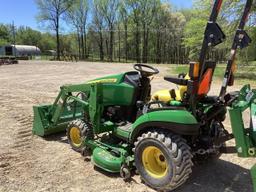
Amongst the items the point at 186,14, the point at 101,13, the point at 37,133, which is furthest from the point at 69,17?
the point at 37,133

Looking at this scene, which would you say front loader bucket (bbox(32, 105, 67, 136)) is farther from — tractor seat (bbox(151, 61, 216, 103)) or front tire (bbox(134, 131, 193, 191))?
tractor seat (bbox(151, 61, 216, 103))

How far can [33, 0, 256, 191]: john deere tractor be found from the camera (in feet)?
11.5

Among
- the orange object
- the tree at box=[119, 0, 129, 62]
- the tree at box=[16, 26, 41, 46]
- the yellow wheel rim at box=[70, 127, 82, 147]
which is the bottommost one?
the yellow wheel rim at box=[70, 127, 82, 147]

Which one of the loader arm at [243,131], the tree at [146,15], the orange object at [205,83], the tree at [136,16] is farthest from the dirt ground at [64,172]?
the tree at [136,16]

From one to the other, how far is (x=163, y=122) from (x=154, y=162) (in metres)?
0.57

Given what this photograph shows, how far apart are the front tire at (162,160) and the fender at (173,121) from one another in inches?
4.0

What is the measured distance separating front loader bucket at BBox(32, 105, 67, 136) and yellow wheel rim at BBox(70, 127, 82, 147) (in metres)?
0.76

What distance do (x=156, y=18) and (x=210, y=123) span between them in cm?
5210

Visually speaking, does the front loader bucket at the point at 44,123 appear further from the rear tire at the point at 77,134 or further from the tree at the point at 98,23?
the tree at the point at 98,23

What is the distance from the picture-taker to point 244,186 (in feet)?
13.0

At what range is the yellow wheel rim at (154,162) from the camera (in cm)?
388

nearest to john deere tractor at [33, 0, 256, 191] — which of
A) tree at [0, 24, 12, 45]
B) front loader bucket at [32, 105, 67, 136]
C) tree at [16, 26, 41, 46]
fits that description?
front loader bucket at [32, 105, 67, 136]

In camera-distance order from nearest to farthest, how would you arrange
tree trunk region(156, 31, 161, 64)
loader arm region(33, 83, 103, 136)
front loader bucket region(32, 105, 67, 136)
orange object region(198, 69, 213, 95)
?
orange object region(198, 69, 213, 95), loader arm region(33, 83, 103, 136), front loader bucket region(32, 105, 67, 136), tree trunk region(156, 31, 161, 64)

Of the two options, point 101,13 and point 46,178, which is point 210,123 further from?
point 101,13
